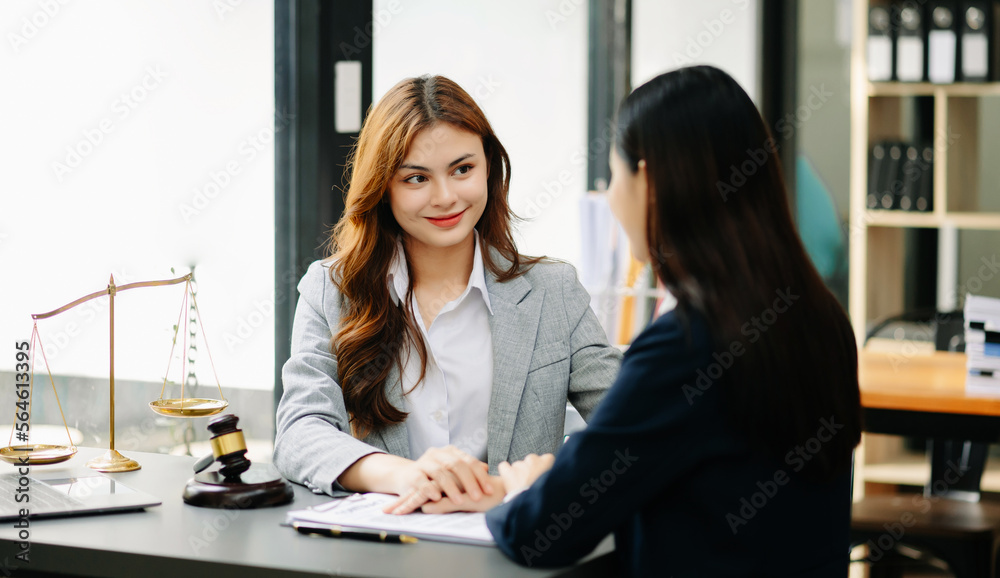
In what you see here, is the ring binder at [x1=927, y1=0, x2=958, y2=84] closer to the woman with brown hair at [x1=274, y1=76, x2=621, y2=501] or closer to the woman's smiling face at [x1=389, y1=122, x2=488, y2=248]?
the woman with brown hair at [x1=274, y1=76, x2=621, y2=501]

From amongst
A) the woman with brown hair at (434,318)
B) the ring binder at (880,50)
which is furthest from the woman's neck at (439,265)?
the ring binder at (880,50)

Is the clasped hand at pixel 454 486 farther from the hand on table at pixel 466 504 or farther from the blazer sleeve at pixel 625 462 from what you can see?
the blazer sleeve at pixel 625 462

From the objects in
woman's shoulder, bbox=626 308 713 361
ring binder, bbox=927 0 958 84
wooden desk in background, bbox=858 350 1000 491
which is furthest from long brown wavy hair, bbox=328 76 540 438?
ring binder, bbox=927 0 958 84

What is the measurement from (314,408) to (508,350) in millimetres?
365

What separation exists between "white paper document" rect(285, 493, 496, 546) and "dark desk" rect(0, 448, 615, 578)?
2 centimetres

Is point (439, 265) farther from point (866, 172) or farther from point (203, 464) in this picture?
point (866, 172)

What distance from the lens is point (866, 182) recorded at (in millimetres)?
3832

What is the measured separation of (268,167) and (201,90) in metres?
0.25

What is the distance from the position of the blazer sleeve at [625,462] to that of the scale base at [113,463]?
74cm

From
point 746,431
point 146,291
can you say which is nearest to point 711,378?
point 746,431

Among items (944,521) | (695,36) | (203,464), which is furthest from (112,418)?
(695,36)

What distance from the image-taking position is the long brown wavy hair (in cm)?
166

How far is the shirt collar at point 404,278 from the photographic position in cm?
176

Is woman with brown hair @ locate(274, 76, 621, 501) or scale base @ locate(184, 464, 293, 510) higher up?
woman with brown hair @ locate(274, 76, 621, 501)
